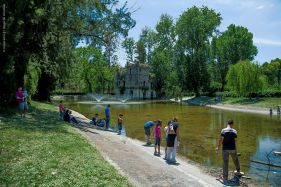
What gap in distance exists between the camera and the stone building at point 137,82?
371ft

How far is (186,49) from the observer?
9269 cm

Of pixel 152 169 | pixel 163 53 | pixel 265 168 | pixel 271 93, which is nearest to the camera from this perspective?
pixel 152 169

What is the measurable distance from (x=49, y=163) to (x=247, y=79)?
205 ft

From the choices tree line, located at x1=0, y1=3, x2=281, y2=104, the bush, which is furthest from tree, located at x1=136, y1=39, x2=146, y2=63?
the bush

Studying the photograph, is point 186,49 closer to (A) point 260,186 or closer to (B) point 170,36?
(B) point 170,36

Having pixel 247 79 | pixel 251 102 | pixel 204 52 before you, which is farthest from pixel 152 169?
pixel 204 52

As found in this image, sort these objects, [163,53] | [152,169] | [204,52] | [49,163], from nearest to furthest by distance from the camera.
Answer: [49,163]
[152,169]
[204,52]
[163,53]

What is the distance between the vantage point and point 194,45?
91.8 meters

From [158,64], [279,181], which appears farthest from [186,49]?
[279,181]

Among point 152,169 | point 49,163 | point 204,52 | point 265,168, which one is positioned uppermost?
point 204,52

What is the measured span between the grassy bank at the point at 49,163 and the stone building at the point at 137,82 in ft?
317

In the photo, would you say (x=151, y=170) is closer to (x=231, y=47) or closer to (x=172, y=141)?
(x=172, y=141)

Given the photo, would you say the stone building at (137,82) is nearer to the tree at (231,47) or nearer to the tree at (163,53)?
the tree at (163,53)

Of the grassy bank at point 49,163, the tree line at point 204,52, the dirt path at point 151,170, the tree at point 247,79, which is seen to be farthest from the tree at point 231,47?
the grassy bank at point 49,163
